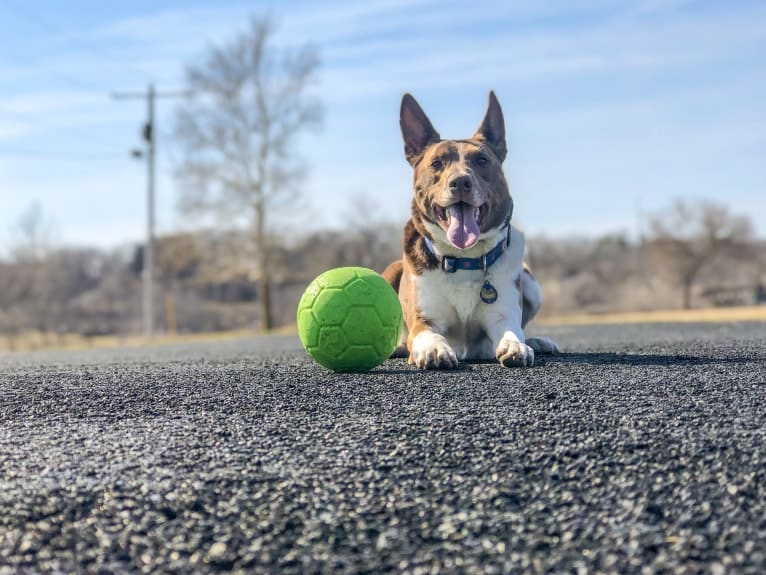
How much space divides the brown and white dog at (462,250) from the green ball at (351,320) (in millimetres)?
274

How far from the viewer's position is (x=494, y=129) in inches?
213

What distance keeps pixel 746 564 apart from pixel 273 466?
4.49ft

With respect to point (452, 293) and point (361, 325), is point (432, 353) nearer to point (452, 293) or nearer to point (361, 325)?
point (361, 325)

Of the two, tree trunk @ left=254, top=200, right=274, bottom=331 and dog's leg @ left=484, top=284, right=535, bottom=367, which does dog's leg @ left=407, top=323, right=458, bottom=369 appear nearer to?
dog's leg @ left=484, top=284, right=535, bottom=367

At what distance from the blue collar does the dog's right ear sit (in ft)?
2.26

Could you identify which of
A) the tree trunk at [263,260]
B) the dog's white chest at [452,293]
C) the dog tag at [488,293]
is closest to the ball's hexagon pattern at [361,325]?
the dog's white chest at [452,293]

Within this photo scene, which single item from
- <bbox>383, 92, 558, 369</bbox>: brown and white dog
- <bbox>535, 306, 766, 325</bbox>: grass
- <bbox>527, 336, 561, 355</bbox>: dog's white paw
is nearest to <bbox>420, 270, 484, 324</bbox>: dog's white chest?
<bbox>383, 92, 558, 369</bbox>: brown and white dog

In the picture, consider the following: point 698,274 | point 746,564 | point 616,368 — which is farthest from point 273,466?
point 698,274

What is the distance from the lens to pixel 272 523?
2057 millimetres

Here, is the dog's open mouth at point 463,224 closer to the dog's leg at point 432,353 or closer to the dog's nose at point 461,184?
the dog's nose at point 461,184

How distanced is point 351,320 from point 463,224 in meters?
0.95

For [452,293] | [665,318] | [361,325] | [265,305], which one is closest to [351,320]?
[361,325]

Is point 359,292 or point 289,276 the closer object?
point 359,292

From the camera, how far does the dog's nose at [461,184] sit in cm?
466
